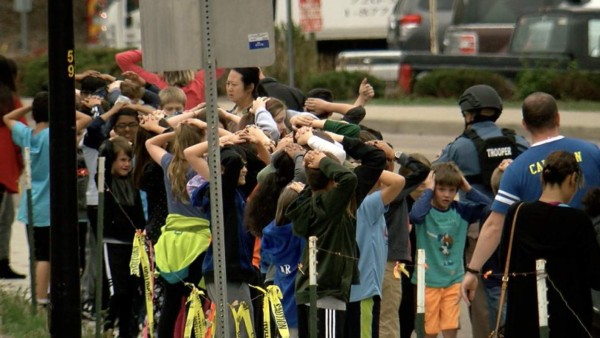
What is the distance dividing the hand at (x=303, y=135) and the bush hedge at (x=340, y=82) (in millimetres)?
17903

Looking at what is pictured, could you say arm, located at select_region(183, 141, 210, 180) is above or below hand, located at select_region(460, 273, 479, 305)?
above

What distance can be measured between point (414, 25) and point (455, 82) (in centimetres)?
626

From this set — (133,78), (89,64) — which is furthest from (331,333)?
(89,64)

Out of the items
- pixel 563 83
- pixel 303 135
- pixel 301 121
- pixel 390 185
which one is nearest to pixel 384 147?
pixel 390 185

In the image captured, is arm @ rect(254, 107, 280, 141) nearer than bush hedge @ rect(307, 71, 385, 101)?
Yes

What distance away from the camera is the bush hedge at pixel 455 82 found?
24.8 metres

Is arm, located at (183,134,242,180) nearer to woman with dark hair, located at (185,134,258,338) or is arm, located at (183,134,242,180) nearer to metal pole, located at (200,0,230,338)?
woman with dark hair, located at (185,134,258,338)

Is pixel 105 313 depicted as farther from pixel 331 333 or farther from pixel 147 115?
pixel 331 333

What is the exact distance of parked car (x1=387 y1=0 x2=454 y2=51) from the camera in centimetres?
3172

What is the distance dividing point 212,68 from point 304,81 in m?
19.5

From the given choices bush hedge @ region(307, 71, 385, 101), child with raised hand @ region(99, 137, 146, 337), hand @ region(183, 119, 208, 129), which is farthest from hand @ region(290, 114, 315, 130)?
bush hedge @ region(307, 71, 385, 101)

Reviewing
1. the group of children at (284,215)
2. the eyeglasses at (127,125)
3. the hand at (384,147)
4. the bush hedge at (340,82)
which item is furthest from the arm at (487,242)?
the bush hedge at (340,82)

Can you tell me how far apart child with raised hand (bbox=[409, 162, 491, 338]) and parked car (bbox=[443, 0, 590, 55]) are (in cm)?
1867

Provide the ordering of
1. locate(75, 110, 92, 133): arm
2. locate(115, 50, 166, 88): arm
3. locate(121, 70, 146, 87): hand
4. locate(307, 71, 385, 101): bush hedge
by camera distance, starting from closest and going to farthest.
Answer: locate(75, 110, 92, 133): arm → locate(121, 70, 146, 87): hand → locate(115, 50, 166, 88): arm → locate(307, 71, 385, 101): bush hedge
